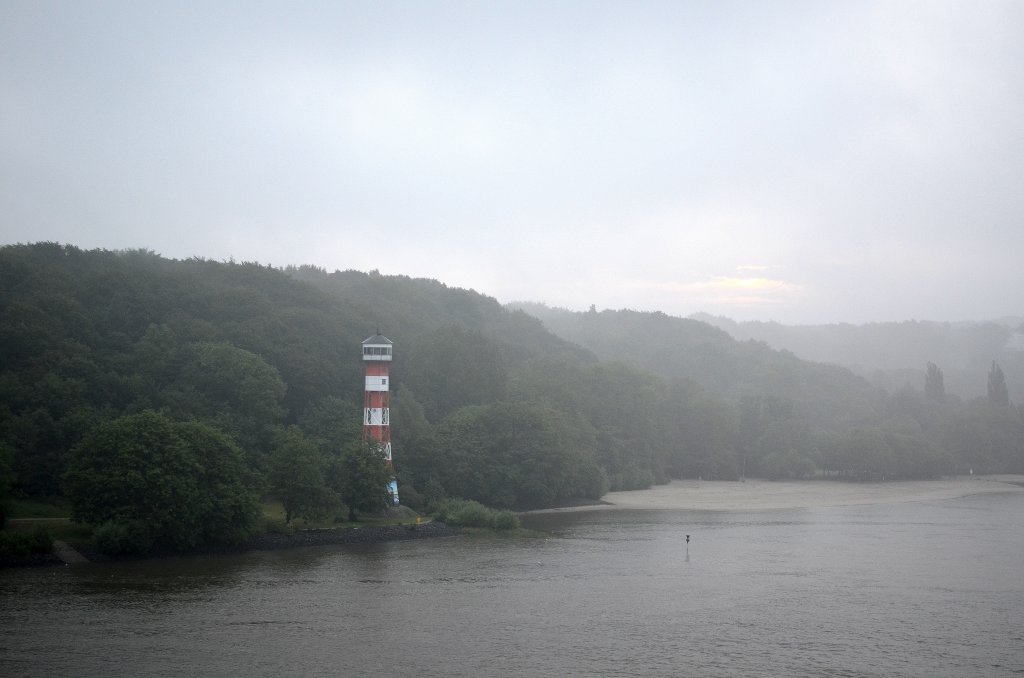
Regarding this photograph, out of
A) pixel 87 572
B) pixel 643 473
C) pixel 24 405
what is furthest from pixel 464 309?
pixel 87 572

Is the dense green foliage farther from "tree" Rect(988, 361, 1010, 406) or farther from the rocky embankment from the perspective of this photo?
"tree" Rect(988, 361, 1010, 406)

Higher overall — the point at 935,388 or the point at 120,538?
the point at 935,388

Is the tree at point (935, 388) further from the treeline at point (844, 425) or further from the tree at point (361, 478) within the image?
the tree at point (361, 478)

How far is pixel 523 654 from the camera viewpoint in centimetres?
2836

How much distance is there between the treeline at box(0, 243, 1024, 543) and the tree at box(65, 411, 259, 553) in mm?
150

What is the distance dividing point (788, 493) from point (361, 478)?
46.9 meters

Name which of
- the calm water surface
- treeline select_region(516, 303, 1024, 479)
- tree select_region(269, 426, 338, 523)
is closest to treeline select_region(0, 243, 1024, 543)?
tree select_region(269, 426, 338, 523)

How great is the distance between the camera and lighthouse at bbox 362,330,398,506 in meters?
57.8

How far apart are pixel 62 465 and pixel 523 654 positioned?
3082 cm

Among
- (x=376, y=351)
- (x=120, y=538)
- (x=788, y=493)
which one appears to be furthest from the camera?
(x=788, y=493)

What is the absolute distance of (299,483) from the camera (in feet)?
160

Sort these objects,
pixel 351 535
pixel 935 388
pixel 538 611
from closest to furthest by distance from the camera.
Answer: pixel 538 611, pixel 351 535, pixel 935 388

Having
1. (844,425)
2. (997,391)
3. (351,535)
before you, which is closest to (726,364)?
(844,425)

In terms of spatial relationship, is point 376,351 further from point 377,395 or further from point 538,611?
point 538,611
